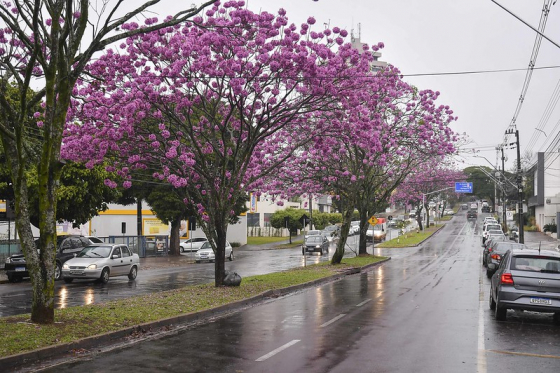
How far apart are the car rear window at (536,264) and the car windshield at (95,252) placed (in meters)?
16.2

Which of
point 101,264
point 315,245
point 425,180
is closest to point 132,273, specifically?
point 101,264

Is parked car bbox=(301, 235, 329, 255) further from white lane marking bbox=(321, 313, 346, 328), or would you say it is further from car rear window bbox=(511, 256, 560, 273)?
car rear window bbox=(511, 256, 560, 273)

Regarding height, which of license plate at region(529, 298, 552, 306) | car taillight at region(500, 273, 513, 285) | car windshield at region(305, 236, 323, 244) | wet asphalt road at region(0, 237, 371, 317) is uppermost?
car taillight at region(500, 273, 513, 285)

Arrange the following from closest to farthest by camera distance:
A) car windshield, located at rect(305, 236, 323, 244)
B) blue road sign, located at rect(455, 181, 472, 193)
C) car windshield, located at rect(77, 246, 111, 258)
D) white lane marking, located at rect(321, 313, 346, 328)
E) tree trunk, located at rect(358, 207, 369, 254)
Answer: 1. white lane marking, located at rect(321, 313, 346, 328)
2. car windshield, located at rect(77, 246, 111, 258)
3. tree trunk, located at rect(358, 207, 369, 254)
4. car windshield, located at rect(305, 236, 323, 244)
5. blue road sign, located at rect(455, 181, 472, 193)

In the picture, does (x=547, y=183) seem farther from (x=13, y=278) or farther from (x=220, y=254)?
(x=13, y=278)

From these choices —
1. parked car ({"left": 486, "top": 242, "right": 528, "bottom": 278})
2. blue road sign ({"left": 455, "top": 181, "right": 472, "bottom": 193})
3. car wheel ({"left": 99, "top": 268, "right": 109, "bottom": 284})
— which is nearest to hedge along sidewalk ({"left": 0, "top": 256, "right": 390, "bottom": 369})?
car wheel ({"left": 99, "top": 268, "right": 109, "bottom": 284})

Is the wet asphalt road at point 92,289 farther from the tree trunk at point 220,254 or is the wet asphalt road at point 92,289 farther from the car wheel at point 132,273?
the tree trunk at point 220,254

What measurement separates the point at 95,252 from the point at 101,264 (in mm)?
1097

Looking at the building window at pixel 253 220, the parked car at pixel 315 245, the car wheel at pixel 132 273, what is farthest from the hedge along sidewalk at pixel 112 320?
the building window at pixel 253 220

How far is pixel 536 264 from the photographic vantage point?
1266 centimetres

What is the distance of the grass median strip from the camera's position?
9.72m

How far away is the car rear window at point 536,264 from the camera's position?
12.4 m

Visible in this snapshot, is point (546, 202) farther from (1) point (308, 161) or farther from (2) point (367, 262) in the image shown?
(1) point (308, 161)

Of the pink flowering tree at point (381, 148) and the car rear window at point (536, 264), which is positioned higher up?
the pink flowering tree at point (381, 148)
